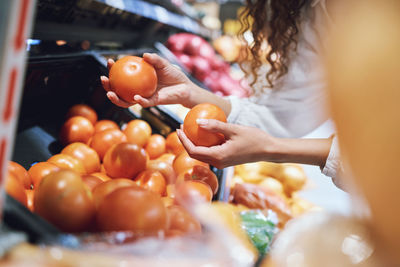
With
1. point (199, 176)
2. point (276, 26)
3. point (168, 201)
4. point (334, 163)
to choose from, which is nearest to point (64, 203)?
point (168, 201)

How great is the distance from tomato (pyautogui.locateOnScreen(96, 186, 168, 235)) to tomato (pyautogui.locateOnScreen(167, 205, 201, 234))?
3.1 inches

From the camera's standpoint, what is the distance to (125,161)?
1.41 metres

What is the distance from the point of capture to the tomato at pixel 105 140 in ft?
5.30

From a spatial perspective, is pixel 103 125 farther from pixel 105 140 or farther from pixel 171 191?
pixel 171 191

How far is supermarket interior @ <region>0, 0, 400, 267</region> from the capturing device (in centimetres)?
61

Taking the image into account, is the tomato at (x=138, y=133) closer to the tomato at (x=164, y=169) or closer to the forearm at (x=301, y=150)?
the tomato at (x=164, y=169)

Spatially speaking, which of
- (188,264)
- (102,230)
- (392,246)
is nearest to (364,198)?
(392,246)

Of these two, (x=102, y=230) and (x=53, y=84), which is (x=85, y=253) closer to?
(x=102, y=230)

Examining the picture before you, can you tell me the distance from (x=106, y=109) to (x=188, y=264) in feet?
5.24

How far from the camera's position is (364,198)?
0.66 m

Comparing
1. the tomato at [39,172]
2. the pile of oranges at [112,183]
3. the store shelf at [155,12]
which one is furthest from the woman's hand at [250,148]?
the store shelf at [155,12]

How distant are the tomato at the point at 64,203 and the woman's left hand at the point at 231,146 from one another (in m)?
0.56

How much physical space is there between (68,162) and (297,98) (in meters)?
1.72

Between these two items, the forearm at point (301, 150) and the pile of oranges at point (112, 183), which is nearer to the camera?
the pile of oranges at point (112, 183)
